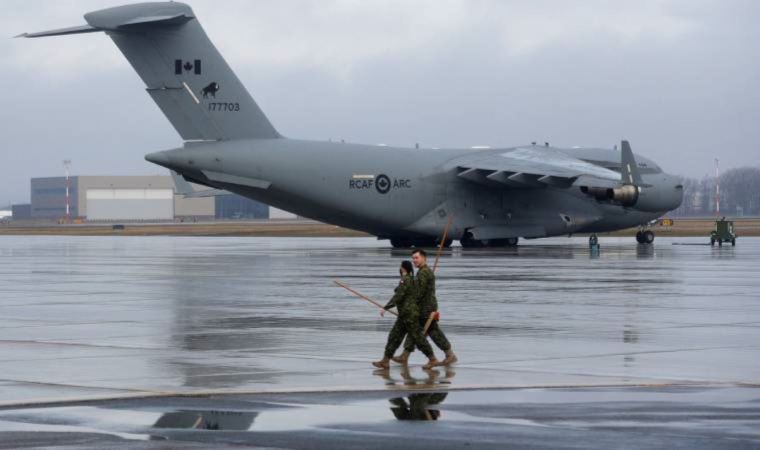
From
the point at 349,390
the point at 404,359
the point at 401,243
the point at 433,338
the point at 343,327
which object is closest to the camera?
the point at 349,390

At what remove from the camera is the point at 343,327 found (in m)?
22.3

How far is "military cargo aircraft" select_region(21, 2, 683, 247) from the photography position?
5191 cm

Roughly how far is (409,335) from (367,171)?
3832 centimetres

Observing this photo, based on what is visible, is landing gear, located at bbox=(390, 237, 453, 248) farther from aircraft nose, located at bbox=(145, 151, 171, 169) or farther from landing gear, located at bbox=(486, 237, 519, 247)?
aircraft nose, located at bbox=(145, 151, 171, 169)

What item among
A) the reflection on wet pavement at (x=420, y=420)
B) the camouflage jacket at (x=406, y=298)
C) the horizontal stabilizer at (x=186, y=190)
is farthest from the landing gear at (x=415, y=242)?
the reflection on wet pavement at (x=420, y=420)

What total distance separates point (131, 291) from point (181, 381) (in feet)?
54.2

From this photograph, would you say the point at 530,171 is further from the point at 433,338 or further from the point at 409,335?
the point at 409,335

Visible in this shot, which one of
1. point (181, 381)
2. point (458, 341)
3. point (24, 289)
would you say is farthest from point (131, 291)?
point (181, 381)

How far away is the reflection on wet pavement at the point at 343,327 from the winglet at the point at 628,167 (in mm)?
10699

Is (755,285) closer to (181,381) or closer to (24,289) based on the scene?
(24,289)

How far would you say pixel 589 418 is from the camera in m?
12.2

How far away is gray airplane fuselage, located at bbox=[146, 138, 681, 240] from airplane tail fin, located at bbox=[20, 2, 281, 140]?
88 centimetres

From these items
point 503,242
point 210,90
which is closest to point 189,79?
point 210,90

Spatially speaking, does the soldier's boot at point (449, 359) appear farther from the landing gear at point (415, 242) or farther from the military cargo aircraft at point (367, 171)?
the landing gear at point (415, 242)
